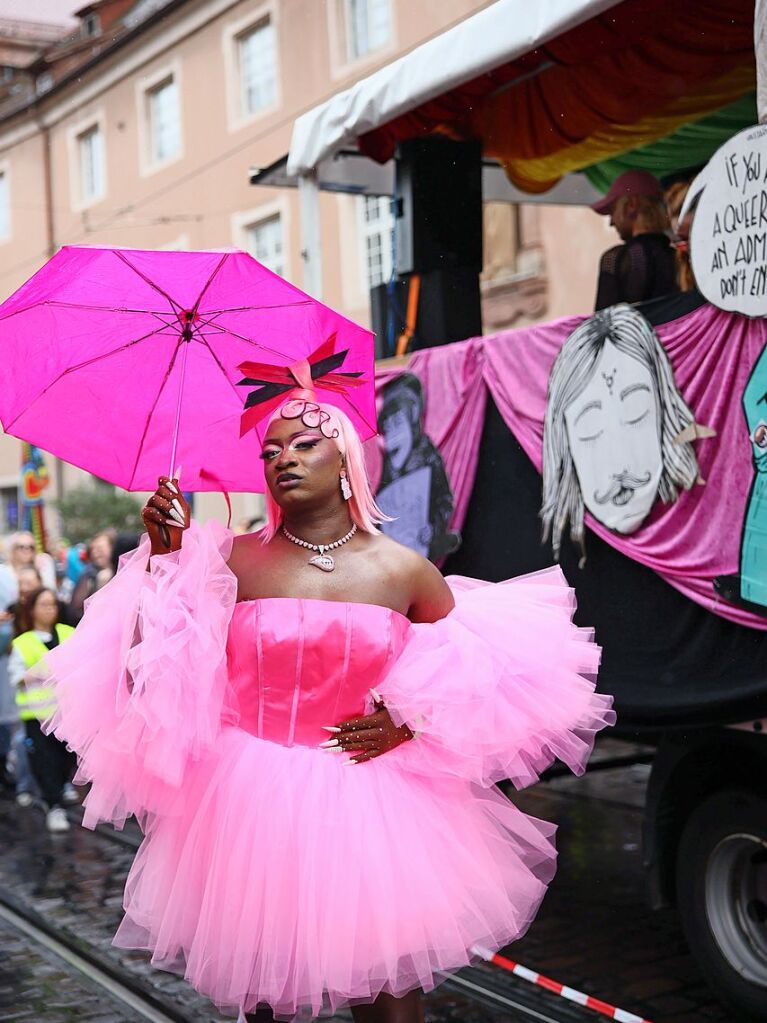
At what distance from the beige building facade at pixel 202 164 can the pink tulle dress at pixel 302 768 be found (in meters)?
8.86

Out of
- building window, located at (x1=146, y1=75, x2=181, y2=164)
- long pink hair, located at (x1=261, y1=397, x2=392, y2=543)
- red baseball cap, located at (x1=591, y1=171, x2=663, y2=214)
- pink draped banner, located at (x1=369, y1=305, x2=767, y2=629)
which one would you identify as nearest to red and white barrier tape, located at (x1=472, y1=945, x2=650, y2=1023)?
pink draped banner, located at (x1=369, y1=305, x2=767, y2=629)

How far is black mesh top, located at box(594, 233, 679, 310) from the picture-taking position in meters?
5.98

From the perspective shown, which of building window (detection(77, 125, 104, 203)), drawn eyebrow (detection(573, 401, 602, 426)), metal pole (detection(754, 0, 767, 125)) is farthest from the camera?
building window (detection(77, 125, 104, 203))

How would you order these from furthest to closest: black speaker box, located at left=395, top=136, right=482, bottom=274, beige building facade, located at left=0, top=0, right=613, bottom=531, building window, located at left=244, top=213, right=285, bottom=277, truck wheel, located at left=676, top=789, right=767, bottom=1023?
building window, located at left=244, top=213, right=285, bottom=277, beige building facade, located at left=0, top=0, right=613, bottom=531, black speaker box, located at left=395, top=136, right=482, bottom=274, truck wheel, located at left=676, top=789, right=767, bottom=1023

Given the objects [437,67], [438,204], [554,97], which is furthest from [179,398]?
[554,97]

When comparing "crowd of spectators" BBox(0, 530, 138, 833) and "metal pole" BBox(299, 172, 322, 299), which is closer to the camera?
"metal pole" BBox(299, 172, 322, 299)

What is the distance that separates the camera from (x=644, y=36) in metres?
5.61

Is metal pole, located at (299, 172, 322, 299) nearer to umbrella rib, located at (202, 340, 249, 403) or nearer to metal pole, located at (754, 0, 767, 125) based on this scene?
metal pole, located at (754, 0, 767, 125)

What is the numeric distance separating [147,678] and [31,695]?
6153mm

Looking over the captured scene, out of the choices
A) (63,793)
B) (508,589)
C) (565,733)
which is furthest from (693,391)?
(63,793)

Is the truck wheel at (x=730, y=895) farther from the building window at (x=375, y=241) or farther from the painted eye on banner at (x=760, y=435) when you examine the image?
the building window at (x=375, y=241)

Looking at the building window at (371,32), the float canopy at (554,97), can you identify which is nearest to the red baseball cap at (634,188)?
the float canopy at (554,97)

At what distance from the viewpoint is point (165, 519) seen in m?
3.01

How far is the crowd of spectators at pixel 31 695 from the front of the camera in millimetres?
8211
